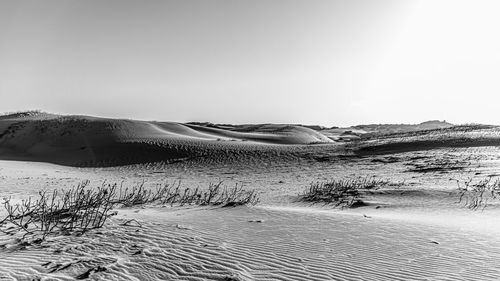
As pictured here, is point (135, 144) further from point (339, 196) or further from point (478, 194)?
point (478, 194)

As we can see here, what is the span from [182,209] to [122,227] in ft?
8.67

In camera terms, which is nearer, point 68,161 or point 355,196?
point 355,196

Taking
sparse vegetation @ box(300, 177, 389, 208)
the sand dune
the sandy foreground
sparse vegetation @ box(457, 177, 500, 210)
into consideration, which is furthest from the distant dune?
the sandy foreground

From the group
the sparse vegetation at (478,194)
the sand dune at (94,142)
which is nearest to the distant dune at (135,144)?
the sand dune at (94,142)

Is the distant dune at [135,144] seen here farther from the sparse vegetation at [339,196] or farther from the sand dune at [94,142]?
the sparse vegetation at [339,196]

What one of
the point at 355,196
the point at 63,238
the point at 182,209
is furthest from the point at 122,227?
the point at 355,196

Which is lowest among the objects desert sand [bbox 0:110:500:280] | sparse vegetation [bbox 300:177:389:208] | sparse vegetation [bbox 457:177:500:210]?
sparse vegetation [bbox 300:177:389:208]

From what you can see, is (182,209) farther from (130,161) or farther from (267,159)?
(130,161)

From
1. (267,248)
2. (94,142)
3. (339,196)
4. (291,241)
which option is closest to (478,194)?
(339,196)

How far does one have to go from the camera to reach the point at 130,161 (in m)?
26.7

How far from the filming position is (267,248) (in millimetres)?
5691

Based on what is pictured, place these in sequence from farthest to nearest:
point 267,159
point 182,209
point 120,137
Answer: point 120,137 → point 267,159 → point 182,209

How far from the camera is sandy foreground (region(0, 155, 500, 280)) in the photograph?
4688 millimetres

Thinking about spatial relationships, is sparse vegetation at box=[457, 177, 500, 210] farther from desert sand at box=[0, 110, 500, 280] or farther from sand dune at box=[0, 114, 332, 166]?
sand dune at box=[0, 114, 332, 166]
